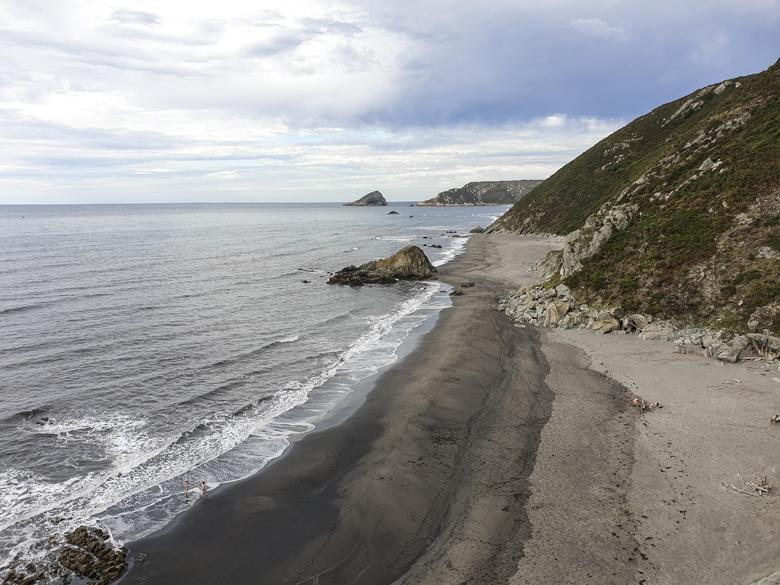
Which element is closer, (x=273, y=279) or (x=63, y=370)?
(x=63, y=370)

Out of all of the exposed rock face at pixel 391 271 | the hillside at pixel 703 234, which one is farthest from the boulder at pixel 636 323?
the exposed rock face at pixel 391 271

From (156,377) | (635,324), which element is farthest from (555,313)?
(156,377)

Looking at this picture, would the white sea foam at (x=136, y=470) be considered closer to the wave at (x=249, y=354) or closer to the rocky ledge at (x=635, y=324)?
the wave at (x=249, y=354)

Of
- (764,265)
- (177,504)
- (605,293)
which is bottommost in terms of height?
(177,504)

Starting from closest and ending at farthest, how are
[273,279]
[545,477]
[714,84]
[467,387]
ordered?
1. [545,477]
2. [467,387]
3. [273,279]
4. [714,84]

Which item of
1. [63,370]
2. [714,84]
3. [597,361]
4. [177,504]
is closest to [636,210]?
[597,361]

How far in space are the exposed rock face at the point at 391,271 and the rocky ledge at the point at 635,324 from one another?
19.2 metres

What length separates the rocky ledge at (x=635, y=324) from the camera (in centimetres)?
2614

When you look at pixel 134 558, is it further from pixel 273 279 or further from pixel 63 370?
pixel 273 279

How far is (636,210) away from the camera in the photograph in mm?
43625

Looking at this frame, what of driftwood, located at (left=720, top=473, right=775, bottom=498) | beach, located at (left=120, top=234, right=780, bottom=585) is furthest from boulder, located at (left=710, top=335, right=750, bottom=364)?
driftwood, located at (left=720, top=473, right=775, bottom=498)

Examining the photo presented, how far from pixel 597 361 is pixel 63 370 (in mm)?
32499

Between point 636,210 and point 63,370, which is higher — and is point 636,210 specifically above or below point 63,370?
above

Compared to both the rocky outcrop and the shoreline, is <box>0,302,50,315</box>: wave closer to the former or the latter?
the shoreline
